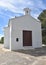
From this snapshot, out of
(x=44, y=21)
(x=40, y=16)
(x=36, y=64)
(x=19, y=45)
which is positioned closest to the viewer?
(x=36, y=64)

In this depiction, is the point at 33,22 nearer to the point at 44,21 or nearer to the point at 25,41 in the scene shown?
the point at 25,41

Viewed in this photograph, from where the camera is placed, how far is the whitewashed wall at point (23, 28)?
20.5m

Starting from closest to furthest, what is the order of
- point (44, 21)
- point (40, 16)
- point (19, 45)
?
point (19, 45) < point (44, 21) < point (40, 16)

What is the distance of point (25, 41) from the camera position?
2125 centimetres

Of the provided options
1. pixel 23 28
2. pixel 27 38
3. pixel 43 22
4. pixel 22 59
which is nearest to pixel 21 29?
pixel 23 28

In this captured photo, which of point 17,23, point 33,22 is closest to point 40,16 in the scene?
point 33,22

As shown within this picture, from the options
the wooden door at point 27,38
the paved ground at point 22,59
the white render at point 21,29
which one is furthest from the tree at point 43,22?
the paved ground at point 22,59

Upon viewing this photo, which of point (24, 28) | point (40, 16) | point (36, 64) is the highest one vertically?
point (40, 16)

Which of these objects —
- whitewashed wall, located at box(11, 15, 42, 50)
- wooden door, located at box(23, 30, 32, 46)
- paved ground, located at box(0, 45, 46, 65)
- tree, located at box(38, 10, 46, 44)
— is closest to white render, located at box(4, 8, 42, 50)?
whitewashed wall, located at box(11, 15, 42, 50)

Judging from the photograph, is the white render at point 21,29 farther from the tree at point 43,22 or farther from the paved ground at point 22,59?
the paved ground at point 22,59

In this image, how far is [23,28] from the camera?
21.1 m

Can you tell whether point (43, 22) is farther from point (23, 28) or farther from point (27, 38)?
point (23, 28)

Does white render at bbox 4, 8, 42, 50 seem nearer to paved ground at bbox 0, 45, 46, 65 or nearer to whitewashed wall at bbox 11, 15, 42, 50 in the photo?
whitewashed wall at bbox 11, 15, 42, 50

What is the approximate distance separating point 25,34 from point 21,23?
5.02 ft
